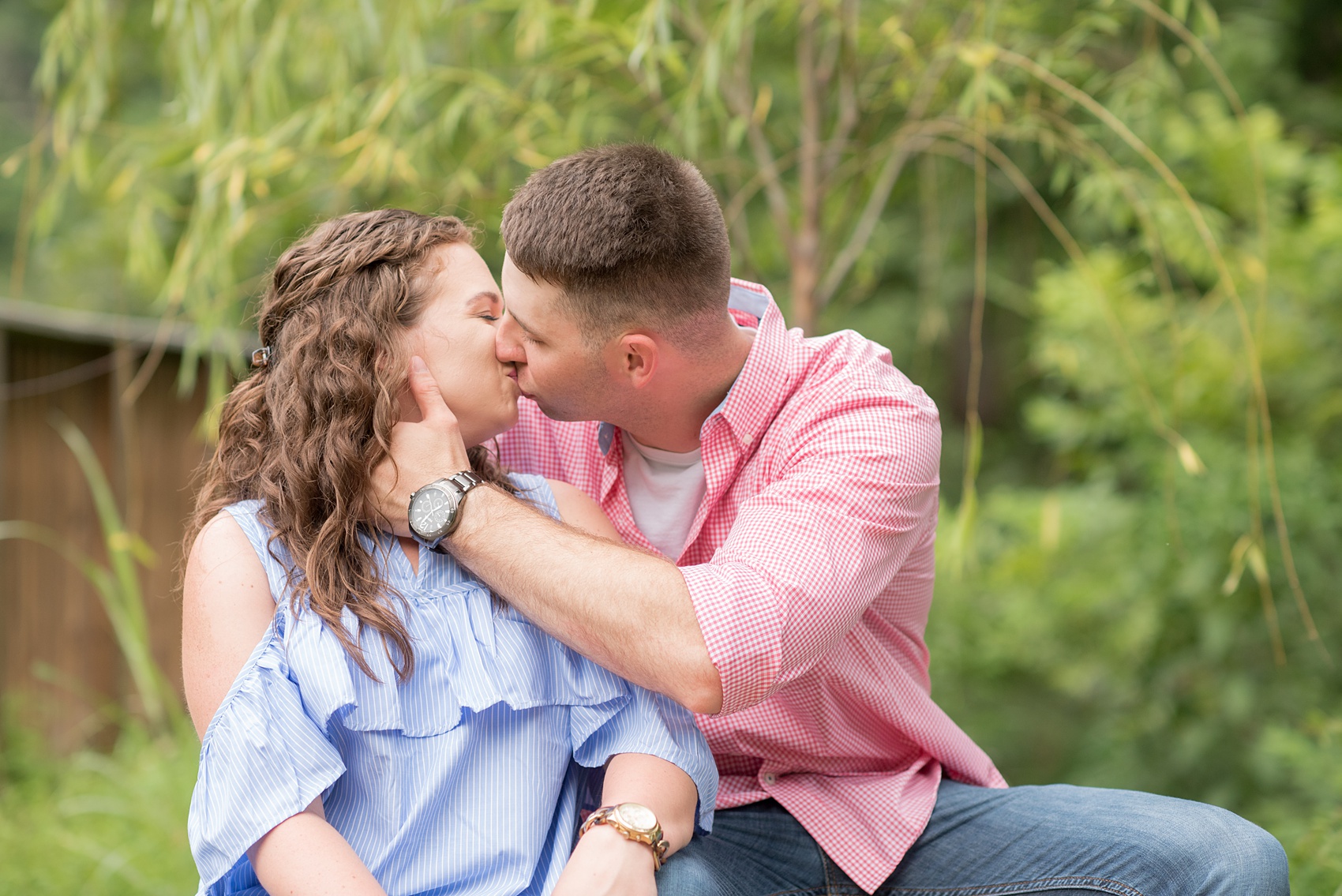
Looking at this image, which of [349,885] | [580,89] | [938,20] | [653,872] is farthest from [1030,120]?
[349,885]

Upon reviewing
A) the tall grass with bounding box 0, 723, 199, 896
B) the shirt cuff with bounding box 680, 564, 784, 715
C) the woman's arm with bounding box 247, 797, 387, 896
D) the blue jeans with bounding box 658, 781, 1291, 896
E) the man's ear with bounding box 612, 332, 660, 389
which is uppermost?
the man's ear with bounding box 612, 332, 660, 389

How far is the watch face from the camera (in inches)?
65.1

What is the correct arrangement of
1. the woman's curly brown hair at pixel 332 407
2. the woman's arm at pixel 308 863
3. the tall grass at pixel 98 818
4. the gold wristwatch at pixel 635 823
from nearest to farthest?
the woman's arm at pixel 308 863 < the gold wristwatch at pixel 635 823 < the woman's curly brown hair at pixel 332 407 < the tall grass at pixel 98 818

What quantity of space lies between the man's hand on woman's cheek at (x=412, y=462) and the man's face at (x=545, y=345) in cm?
20

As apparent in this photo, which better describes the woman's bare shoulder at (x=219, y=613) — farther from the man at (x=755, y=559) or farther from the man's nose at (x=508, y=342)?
the man's nose at (x=508, y=342)

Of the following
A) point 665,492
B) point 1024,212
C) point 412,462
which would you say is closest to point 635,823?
point 412,462

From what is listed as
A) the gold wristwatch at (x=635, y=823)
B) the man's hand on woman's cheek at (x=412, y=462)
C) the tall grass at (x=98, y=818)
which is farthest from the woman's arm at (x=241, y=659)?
the tall grass at (x=98, y=818)

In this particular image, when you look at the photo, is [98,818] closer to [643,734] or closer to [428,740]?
[428,740]

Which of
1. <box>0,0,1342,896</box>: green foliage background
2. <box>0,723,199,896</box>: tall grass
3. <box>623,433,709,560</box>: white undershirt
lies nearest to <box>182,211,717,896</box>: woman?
<box>623,433,709,560</box>: white undershirt

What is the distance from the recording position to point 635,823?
1565mm

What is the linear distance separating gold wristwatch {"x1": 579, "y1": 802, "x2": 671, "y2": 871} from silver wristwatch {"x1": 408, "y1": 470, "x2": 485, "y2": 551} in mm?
441

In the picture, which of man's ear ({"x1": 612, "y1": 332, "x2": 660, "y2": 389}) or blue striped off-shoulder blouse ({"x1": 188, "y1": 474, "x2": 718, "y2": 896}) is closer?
blue striped off-shoulder blouse ({"x1": 188, "y1": 474, "x2": 718, "y2": 896})

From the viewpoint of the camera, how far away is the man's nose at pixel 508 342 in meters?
1.86

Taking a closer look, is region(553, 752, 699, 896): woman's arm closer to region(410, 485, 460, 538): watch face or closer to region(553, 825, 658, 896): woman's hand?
region(553, 825, 658, 896): woman's hand
